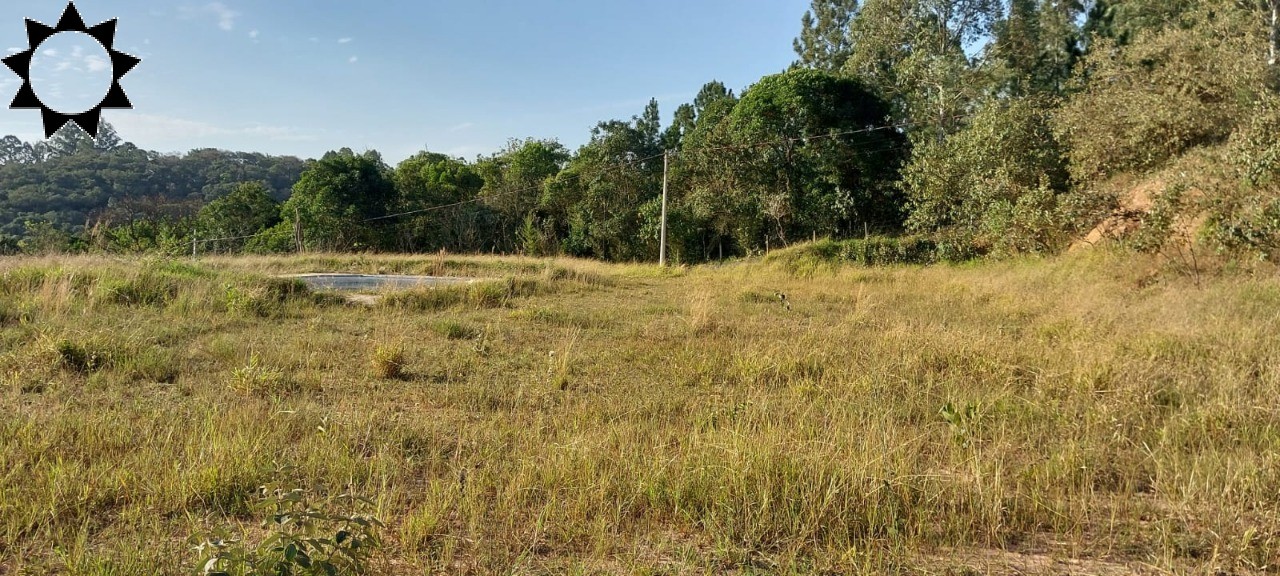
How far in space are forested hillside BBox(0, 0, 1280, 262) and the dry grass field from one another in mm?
6660

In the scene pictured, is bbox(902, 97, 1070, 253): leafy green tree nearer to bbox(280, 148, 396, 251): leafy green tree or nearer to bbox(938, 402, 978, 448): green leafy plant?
bbox(938, 402, 978, 448): green leafy plant

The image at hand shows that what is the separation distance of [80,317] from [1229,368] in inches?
402

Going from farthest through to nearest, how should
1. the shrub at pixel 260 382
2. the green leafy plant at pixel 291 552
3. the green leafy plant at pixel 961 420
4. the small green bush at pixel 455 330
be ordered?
the small green bush at pixel 455 330 < the shrub at pixel 260 382 < the green leafy plant at pixel 961 420 < the green leafy plant at pixel 291 552

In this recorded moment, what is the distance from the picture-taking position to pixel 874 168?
87.5ft

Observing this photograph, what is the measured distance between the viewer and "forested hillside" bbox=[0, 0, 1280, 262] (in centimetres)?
1339

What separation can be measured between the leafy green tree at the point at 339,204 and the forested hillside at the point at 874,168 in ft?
0.36

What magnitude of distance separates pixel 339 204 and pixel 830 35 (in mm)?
28610

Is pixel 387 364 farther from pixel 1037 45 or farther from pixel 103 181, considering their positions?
pixel 103 181

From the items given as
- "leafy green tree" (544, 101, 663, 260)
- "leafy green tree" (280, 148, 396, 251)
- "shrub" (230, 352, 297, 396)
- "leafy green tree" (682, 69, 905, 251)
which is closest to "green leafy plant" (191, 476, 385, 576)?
"shrub" (230, 352, 297, 396)

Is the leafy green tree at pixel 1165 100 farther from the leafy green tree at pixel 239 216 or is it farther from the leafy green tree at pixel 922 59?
the leafy green tree at pixel 239 216

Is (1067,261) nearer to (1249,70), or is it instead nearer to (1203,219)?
(1203,219)

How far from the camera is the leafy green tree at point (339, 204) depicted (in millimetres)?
31000

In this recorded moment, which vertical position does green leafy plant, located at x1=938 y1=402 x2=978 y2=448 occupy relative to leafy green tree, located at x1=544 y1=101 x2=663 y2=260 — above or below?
below

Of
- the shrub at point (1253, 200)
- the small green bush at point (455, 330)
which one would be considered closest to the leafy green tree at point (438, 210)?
the small green bush at point (455, 330)
